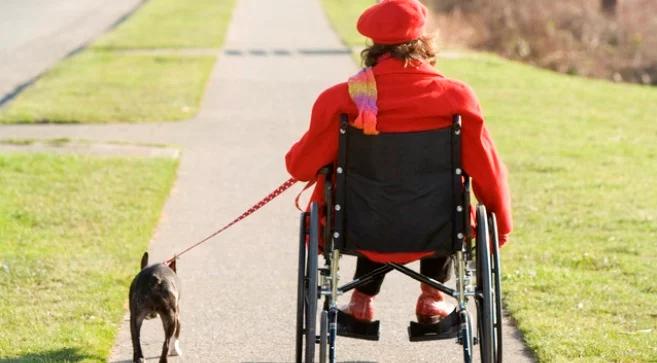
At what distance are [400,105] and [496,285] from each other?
0.76 metres

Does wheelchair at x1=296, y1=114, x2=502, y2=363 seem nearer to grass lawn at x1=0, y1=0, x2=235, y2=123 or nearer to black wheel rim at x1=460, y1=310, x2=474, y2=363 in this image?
black wheel rim at x1=460, y1=310, x2=474, y2=363

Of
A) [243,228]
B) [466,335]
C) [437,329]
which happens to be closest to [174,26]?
[243,228]

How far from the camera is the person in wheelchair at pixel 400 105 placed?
514 cm

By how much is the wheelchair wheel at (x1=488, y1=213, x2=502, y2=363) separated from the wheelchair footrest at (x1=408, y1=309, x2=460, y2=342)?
0.90ft

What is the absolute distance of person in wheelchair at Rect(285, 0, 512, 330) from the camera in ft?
16.9

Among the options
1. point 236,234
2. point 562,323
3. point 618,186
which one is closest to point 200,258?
point 236,234

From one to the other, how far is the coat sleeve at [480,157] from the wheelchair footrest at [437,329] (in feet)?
1.64

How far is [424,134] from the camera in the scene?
16.8 feet

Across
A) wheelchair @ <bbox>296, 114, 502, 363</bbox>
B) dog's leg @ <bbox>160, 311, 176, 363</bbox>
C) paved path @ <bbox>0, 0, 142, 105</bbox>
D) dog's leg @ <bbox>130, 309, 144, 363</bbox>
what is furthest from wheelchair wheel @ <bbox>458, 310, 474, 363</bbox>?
paved path @ <bbox>0, 0, 142, 105</bbox>

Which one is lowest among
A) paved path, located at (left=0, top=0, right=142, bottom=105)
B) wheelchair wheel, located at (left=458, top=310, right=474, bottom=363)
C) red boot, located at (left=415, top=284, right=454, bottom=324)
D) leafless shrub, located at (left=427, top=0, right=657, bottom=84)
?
paved path, located at (left=0, top=0, right=142, bottom=105)

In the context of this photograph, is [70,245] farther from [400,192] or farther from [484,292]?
[484,292]

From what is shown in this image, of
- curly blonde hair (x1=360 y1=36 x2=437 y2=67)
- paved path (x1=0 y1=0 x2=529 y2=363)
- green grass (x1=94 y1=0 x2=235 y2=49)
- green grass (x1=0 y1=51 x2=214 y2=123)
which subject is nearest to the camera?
curly blonde hair (x1=360 y1=36 x2=437 y2=67)

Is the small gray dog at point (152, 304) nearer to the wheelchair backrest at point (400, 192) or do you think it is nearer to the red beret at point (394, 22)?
the wheelchair backrest at point (400, 192)

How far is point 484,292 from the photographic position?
5.08m
